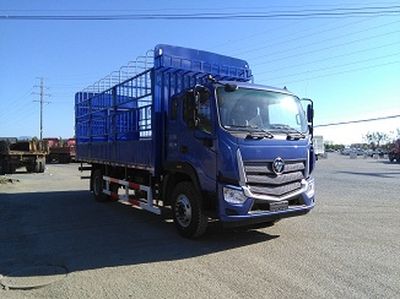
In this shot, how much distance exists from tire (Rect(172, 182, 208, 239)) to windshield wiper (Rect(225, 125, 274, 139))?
1318mm

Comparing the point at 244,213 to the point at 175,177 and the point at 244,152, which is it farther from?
the point at 175,177

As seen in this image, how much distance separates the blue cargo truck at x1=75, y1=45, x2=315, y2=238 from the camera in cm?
701

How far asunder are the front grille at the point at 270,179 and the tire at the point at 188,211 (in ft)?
3.24

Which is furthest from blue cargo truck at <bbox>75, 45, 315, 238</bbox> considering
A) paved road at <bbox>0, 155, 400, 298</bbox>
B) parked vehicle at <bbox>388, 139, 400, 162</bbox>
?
parked vehicle at <bbox>388, 139, 400, 162</bbox>

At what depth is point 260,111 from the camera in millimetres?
7668

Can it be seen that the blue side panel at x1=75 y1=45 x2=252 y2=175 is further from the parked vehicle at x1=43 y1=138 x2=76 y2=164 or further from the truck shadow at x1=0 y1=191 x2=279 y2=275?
the parked vehicle at x1=43 y1=138 x2=76 y2=164

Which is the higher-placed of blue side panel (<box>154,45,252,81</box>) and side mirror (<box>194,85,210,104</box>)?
blue side panel (<box>154,45,252,81</box>)

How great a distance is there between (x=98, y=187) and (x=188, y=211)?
5.99 m

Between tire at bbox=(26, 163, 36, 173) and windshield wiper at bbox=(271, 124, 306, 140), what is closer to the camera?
windshield wiper at bbox=(271, 124, 306, 140)

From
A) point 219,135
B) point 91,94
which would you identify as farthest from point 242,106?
point 91,94

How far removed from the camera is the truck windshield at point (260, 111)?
7277mm

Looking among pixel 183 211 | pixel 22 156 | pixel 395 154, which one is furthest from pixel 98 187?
pixel 395 154

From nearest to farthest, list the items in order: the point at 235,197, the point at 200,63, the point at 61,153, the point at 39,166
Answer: the point at 235,197, the point at 200,63, the point at 39,166, the point at 61,153

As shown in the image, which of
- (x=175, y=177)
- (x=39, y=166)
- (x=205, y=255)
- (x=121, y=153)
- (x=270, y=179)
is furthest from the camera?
(x=39, y=166)
